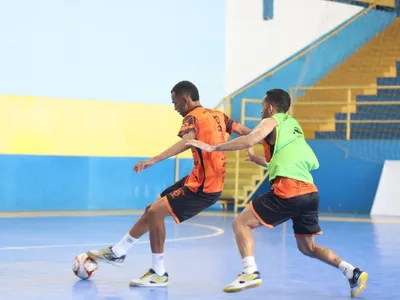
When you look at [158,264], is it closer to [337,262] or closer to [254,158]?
[254,158]

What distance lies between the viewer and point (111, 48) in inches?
788

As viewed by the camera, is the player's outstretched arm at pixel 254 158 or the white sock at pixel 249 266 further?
the player's outstretched arm at pixel 254 158

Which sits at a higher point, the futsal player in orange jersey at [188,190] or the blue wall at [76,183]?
the futsal player in orange jersey at [188,190]

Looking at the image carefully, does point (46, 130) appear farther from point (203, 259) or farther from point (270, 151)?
point (270, 151)

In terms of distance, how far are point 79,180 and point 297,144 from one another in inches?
480

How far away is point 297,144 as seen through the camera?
8.05 m

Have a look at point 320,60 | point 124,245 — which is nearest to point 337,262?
point 124,245

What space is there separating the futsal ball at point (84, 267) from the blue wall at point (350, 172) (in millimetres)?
12657

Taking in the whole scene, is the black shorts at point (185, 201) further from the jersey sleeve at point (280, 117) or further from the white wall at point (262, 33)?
the white wall at point (262, 33)

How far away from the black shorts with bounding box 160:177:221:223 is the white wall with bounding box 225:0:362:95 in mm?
13679

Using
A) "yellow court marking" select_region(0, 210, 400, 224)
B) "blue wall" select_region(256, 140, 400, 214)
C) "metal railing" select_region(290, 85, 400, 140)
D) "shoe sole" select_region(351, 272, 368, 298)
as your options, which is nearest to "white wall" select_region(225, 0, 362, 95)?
"metal railing" select_region(290, 85, 400, 140)

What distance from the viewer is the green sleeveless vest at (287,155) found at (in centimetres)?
797

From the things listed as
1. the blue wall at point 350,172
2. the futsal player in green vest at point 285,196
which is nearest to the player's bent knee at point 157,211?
the futsal player in green vest at point 285,196

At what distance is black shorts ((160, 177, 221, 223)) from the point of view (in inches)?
334
